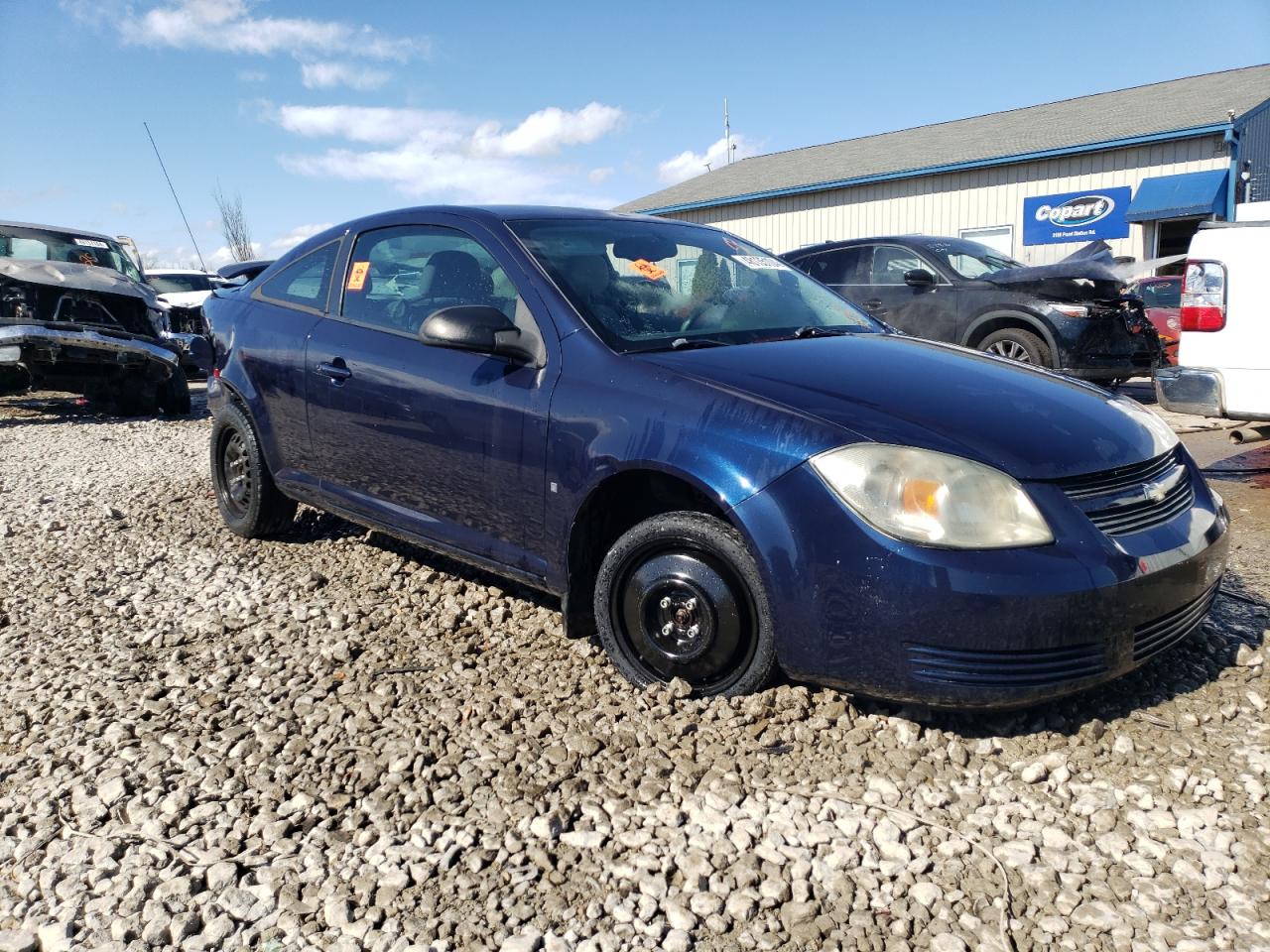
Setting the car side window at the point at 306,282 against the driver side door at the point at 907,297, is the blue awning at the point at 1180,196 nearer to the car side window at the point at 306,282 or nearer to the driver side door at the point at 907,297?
the driver side door at the point at 907,297

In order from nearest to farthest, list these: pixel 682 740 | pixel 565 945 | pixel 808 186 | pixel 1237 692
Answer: pixel 565 945 < pixel 682 740 < pixel 1237 692 < pixel 808 186

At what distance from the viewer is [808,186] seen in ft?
76.4

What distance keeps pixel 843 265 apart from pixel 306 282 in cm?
697

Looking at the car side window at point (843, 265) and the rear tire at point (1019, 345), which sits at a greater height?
the car side window at point (843, 265)

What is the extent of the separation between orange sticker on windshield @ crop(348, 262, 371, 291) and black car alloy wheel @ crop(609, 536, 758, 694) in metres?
1.91

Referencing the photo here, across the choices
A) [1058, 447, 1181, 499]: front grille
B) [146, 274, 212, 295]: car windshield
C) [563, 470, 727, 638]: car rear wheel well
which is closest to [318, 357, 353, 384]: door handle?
[563, 470, 727, 638]: car rear wheel well

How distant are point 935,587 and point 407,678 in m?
1.78

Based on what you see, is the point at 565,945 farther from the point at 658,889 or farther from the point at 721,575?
the point at 721,575

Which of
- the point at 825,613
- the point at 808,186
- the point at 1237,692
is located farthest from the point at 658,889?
the point at 808,186

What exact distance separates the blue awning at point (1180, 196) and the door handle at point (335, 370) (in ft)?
56.3

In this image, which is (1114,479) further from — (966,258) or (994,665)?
(966,258)

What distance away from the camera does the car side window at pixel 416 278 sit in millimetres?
3744

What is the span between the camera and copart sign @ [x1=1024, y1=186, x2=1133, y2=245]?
61.0 feet

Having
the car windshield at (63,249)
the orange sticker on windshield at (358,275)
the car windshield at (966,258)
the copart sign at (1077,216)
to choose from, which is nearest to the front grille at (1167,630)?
the orange sticker on windshield at (358,275)
